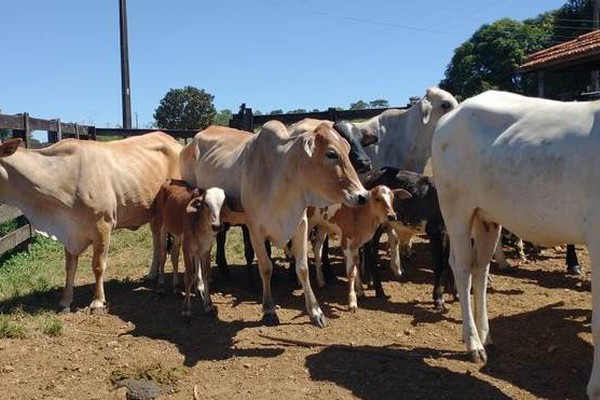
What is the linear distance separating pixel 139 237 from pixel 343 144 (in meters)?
6.63

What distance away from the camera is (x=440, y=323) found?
6.33 m

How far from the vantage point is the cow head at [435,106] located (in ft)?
27.5

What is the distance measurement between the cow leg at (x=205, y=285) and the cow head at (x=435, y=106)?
11.6ft

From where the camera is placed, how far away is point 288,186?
6.18 meters

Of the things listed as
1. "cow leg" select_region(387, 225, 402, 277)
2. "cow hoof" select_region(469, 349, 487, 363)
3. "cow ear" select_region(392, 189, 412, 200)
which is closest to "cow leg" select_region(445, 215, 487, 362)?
"cow hoof" select_region(469, 349, 487, 363)

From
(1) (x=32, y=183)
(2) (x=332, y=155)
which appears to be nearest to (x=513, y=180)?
(2) (x=332, y=155)

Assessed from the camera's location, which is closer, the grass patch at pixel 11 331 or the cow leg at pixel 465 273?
the cow leg at pixel 465 273

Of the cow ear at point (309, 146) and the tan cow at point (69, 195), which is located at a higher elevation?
the cow ear at point (309, 146)

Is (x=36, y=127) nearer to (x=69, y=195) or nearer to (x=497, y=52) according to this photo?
(x=69, y=195)

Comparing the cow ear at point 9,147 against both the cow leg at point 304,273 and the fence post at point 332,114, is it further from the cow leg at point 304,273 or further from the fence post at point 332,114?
the fence post at point 332,114

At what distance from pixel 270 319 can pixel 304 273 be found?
23.2 inches

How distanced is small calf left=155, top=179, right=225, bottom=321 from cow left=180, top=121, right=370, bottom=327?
1.38 ft

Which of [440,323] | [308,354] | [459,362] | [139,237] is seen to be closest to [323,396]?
[308,354]

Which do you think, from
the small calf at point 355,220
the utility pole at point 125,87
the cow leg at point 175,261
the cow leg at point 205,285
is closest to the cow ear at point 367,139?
the small calf at point 355,220
